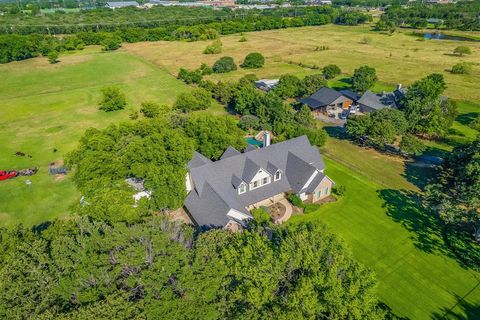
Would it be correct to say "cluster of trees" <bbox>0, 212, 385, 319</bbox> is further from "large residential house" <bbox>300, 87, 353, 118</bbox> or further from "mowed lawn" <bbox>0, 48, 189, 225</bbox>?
"large residential house" <bbox>300, 87, 353, 118</bbox>

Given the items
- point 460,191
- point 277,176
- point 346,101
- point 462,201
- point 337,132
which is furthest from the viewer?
point 346,101

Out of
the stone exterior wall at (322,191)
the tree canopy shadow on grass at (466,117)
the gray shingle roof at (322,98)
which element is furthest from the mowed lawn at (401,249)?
the tree canopy shadow on grass at (466,117)

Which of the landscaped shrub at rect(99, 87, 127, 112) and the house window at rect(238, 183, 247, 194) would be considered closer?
the house window at rect(238, 183, 247, 194)

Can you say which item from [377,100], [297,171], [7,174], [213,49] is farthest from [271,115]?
[213,49]

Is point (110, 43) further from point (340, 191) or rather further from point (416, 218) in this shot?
point (416, 218)

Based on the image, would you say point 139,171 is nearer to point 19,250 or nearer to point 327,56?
point 19,250

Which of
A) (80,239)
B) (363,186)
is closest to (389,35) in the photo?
(363,186)

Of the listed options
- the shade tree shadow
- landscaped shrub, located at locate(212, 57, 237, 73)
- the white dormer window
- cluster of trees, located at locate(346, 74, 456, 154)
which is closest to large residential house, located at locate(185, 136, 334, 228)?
the white dormer window
